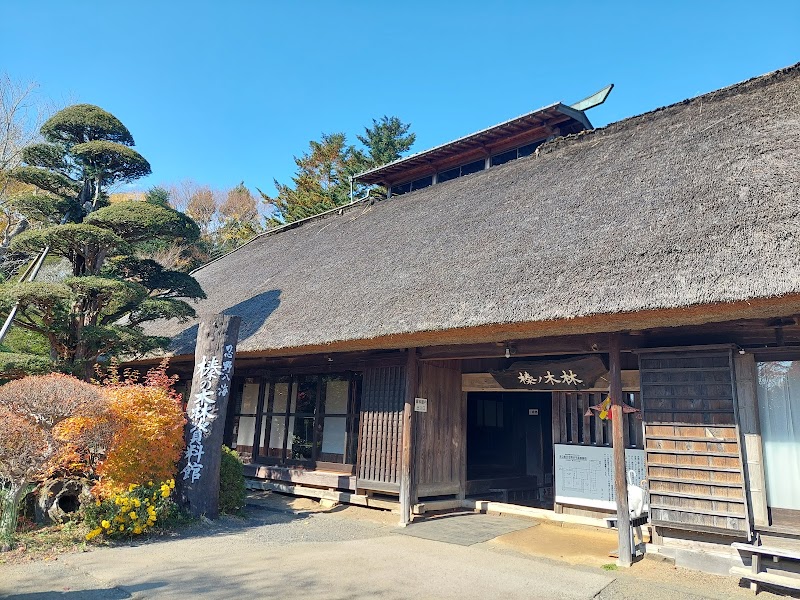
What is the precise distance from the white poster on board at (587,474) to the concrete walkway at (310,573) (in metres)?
1.71

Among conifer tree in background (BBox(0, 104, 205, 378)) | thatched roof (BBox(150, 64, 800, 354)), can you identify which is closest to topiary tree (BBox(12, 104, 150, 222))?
conifer tree in background (BBox(0, 104, 205, 378))

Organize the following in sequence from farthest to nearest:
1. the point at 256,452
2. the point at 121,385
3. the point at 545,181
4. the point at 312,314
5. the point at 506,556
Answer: the point at 256,452 → the point at 545,181 → the point at 312,314 → the point at 121,385 → the point at 506,556

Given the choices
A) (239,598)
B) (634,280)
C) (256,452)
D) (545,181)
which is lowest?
(239,598)

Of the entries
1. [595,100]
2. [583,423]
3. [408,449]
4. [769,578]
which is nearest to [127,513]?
[408,449]

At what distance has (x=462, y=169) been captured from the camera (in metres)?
13.7

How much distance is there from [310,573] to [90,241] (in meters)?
6.14

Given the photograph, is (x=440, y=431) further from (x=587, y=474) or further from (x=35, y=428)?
(x=35, y=428)

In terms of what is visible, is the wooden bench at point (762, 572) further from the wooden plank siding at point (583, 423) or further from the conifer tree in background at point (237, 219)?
the conifer tree in background at point (237, 219)

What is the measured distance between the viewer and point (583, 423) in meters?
7.62

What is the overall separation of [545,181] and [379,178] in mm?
7094

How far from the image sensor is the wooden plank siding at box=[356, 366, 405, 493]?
7.85 m

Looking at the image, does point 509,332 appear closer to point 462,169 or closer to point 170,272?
point 170,272

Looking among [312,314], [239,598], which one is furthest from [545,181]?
[239,598]

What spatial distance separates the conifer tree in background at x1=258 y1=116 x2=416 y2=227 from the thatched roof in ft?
47.2
